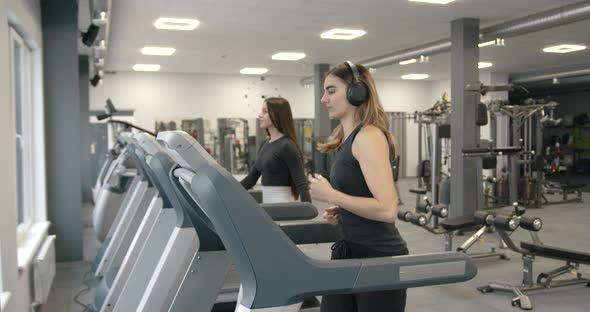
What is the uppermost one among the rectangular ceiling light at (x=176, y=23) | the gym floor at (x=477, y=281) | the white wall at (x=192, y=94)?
the rectangular ceiling light at (x=176, y=23)

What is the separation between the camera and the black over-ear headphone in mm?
1879

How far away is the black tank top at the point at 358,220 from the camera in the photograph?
1.82m

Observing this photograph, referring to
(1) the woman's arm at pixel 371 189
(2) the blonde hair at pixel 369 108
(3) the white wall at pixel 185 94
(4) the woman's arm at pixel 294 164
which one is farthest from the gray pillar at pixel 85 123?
(1) the woman's arm at pixel 371 189

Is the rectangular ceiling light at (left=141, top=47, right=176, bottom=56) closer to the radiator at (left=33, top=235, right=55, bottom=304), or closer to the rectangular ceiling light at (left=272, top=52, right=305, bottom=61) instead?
the rectangular ceiling light at (left=272, top=52, right=305, bottom=61)

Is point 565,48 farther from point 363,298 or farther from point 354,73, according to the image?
point 363,298

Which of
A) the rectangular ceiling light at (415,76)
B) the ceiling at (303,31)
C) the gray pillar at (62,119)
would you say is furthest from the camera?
the rectangular ceiling light at (415,76)

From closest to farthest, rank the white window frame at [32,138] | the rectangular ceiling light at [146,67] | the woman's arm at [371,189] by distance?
1. the woman's arm at [371,189]
2. the white window frame at [32,138]
3. the rectangular ceiling light at [146,67]

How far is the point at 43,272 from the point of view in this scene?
4.08 metres

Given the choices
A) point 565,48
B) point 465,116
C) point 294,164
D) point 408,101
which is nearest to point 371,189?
point 294,164

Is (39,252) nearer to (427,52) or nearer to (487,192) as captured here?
(427,52)

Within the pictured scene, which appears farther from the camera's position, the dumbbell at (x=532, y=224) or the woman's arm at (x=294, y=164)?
the dumbbell at (x=532, y=224)

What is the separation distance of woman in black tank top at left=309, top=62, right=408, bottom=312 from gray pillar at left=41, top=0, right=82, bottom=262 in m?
4.13

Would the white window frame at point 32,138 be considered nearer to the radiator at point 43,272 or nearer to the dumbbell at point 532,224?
the radiator at point 43,272

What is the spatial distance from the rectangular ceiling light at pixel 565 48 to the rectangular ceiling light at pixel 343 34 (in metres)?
4.04
